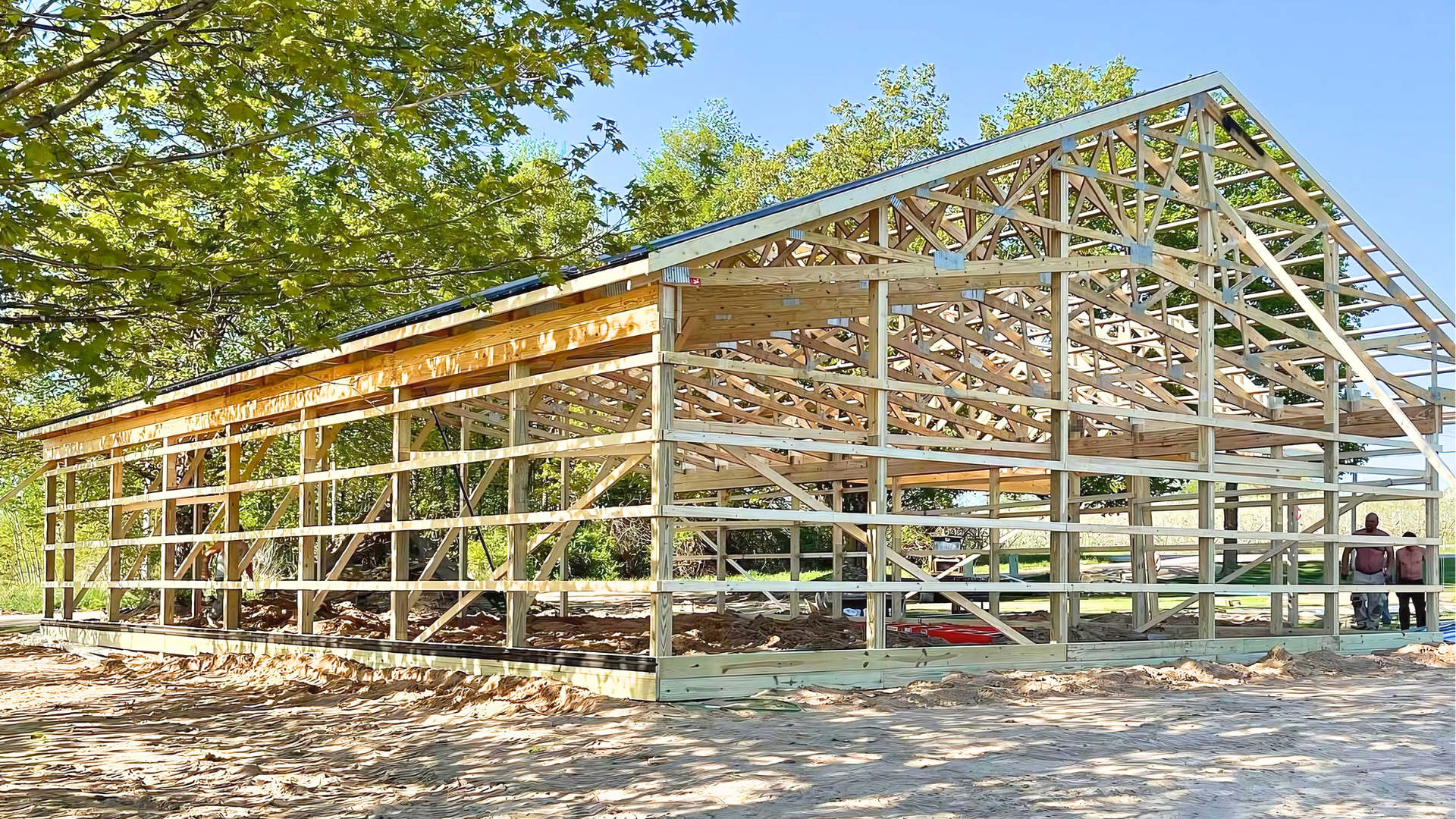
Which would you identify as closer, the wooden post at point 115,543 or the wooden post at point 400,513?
the wooden post at point 400,513

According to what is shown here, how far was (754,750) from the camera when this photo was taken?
8.39m

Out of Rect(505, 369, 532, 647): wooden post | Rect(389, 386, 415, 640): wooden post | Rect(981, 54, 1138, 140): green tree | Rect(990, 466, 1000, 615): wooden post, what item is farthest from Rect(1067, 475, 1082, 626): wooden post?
Rect(981, 54, 1138, 140): green tree

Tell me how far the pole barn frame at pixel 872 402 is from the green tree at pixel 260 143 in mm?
1521

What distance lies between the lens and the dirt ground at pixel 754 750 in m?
7.11

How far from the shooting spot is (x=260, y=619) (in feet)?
61.6

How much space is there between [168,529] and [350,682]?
5.66m

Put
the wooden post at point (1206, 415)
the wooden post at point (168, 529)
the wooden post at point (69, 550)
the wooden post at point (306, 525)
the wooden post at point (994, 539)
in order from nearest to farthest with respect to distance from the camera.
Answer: the wooden post at point (1206, 415) < the wooden post at point (306, 525) < the wooden post at point (168, 529) < the wooden post at point (994, 539) < the wooden post at point (69, 550)

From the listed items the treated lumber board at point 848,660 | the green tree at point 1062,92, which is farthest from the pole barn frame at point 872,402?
the green tree at point 1062,92

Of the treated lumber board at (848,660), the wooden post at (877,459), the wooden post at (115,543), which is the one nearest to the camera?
the treated lumber board at (848,660)

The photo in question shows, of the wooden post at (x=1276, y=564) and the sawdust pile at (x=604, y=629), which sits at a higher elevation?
the wooden post at (x=1276, y=564)

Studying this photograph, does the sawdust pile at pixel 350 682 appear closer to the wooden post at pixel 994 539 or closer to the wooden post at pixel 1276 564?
the wooden post at pixel 1276 564

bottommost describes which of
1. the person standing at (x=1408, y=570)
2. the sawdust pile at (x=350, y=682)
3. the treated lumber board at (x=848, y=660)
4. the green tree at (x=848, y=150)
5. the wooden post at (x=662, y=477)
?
the sawdust pile at (x=350, y=682)

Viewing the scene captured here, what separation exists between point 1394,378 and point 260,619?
14.9 m

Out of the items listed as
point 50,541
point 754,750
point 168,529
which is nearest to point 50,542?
point 50,541
